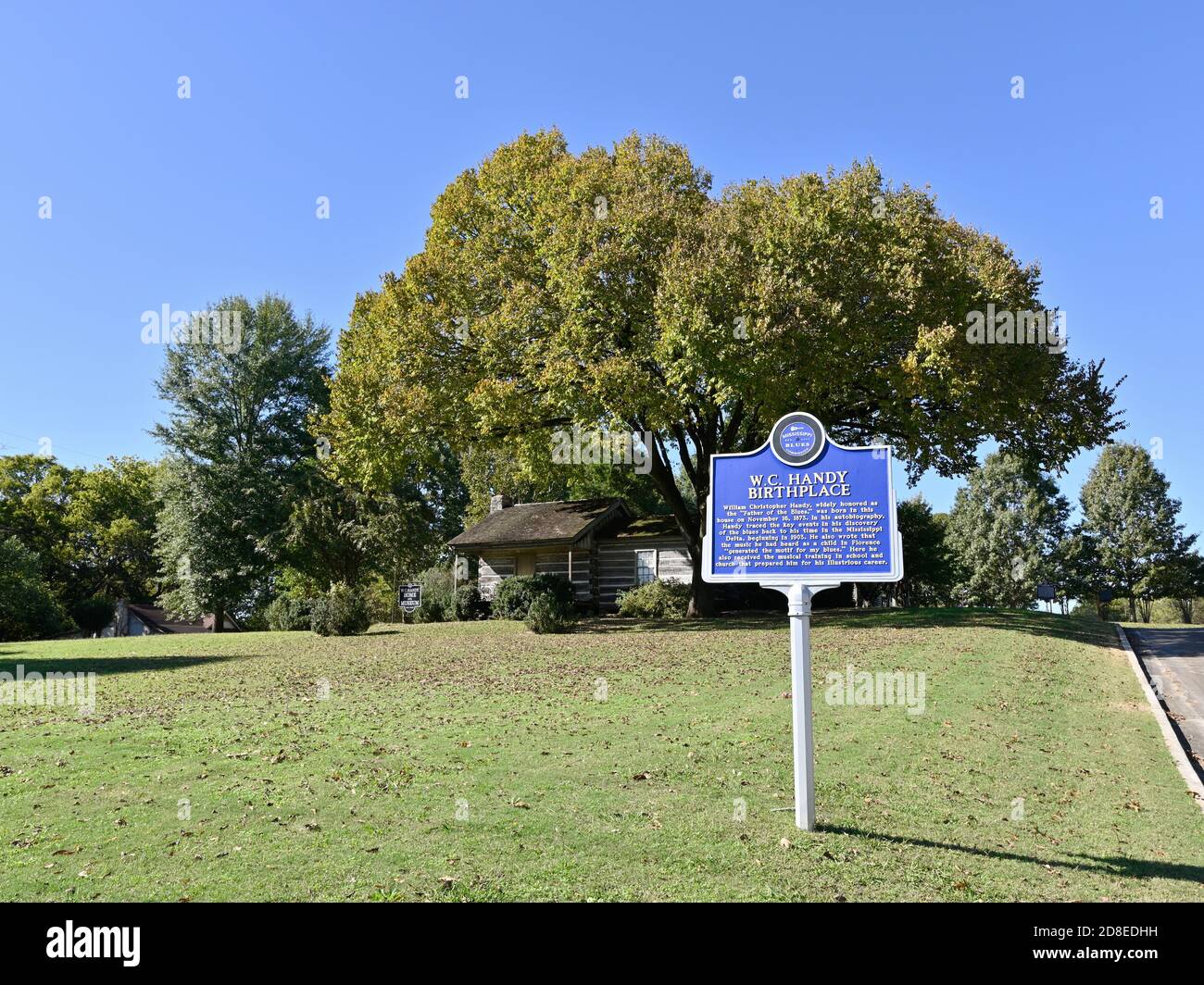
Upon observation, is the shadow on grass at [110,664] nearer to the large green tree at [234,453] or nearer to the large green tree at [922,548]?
the large green tree at [234,453]

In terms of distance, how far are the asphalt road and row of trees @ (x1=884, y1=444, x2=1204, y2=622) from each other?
38.3 m

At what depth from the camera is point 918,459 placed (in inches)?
1095

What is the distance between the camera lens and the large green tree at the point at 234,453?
44.7 metres

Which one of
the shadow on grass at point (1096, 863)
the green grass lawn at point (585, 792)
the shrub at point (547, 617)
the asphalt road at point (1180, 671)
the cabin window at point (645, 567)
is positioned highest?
the cabin window at point (645, 567)

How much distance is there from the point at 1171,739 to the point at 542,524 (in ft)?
96.4

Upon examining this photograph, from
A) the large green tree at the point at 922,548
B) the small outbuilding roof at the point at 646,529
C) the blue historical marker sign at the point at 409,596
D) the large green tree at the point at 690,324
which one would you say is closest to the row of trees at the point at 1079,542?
the large green tree at the point at 922,548

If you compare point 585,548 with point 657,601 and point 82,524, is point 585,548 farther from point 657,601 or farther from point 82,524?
point 82,524

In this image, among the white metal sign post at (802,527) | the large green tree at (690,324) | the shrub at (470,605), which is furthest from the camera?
the shrub at (470,605)

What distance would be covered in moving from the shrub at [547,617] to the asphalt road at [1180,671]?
16.3m

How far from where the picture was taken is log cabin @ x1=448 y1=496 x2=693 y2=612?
Result: 37.8m

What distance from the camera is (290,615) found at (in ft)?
113

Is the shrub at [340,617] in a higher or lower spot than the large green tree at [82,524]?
lower
